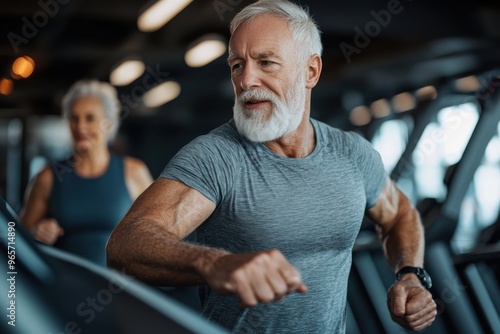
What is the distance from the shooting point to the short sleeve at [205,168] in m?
1.41

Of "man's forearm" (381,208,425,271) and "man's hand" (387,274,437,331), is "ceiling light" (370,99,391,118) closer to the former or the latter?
"man's forearm" (381,208,425,271)

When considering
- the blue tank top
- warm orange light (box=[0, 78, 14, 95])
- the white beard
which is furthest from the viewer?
warm orange light (box=[0, 78, 14, 95])

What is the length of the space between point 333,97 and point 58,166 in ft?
18.3

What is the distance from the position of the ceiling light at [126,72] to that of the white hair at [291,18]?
5468 mm

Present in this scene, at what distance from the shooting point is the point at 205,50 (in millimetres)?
6359

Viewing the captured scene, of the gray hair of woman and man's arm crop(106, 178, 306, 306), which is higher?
the gray hair of woman

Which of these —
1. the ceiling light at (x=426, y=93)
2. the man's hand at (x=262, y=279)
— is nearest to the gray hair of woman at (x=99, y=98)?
the man's hand at (x=262, y=279)

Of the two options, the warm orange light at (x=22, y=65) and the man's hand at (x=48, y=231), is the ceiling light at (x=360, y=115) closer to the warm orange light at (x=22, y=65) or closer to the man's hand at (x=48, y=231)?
the warm orange light at (x=22, y=65)

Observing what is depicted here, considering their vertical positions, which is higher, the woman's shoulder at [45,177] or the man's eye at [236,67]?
the woman's shoulder at [45,177]

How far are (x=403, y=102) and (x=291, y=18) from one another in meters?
6.17

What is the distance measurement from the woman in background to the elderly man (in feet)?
3.04

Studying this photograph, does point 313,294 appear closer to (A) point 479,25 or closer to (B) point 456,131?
(A) point 479,25

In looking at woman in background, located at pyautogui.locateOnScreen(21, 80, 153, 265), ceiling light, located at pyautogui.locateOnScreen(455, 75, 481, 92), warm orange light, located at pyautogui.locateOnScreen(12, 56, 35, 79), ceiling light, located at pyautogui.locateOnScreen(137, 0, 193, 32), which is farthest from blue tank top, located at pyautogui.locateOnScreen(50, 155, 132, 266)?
ceiling light, located at pyautogui.locateOnScreen(455, 75, 481, 92)

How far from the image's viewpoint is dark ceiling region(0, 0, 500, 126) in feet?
15.7
